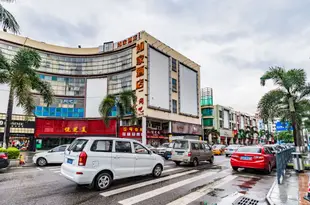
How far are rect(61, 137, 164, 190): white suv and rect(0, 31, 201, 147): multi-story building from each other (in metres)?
24.6

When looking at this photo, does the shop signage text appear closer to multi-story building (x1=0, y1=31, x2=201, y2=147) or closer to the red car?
multi-story building (x1=0, y1=31, x2=201, y2=147)

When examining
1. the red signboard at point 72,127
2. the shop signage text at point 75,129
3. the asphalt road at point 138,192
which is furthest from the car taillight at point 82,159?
the shop signage text at point 75,129

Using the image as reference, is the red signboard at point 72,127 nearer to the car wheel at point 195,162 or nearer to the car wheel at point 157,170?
the car wheel at point 195,162

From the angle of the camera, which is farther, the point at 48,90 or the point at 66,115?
the point at 66,115

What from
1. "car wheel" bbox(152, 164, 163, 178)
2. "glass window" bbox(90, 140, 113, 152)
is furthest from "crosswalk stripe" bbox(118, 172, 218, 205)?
"glass window" bbox(90, 140, 113, 152)

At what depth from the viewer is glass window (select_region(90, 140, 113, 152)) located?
264 inches

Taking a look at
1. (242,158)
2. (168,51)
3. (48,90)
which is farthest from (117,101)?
(168,51)

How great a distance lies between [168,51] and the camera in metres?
39.8

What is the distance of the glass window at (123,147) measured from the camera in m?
7.34

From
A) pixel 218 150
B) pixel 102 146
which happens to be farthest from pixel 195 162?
pixel 218 150

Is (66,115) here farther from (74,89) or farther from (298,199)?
(298,199)

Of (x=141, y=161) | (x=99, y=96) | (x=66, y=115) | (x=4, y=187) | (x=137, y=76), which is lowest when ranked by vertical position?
(x=4, y=187)

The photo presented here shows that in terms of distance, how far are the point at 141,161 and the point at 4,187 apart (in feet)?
16.4

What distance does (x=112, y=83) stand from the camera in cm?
3822
